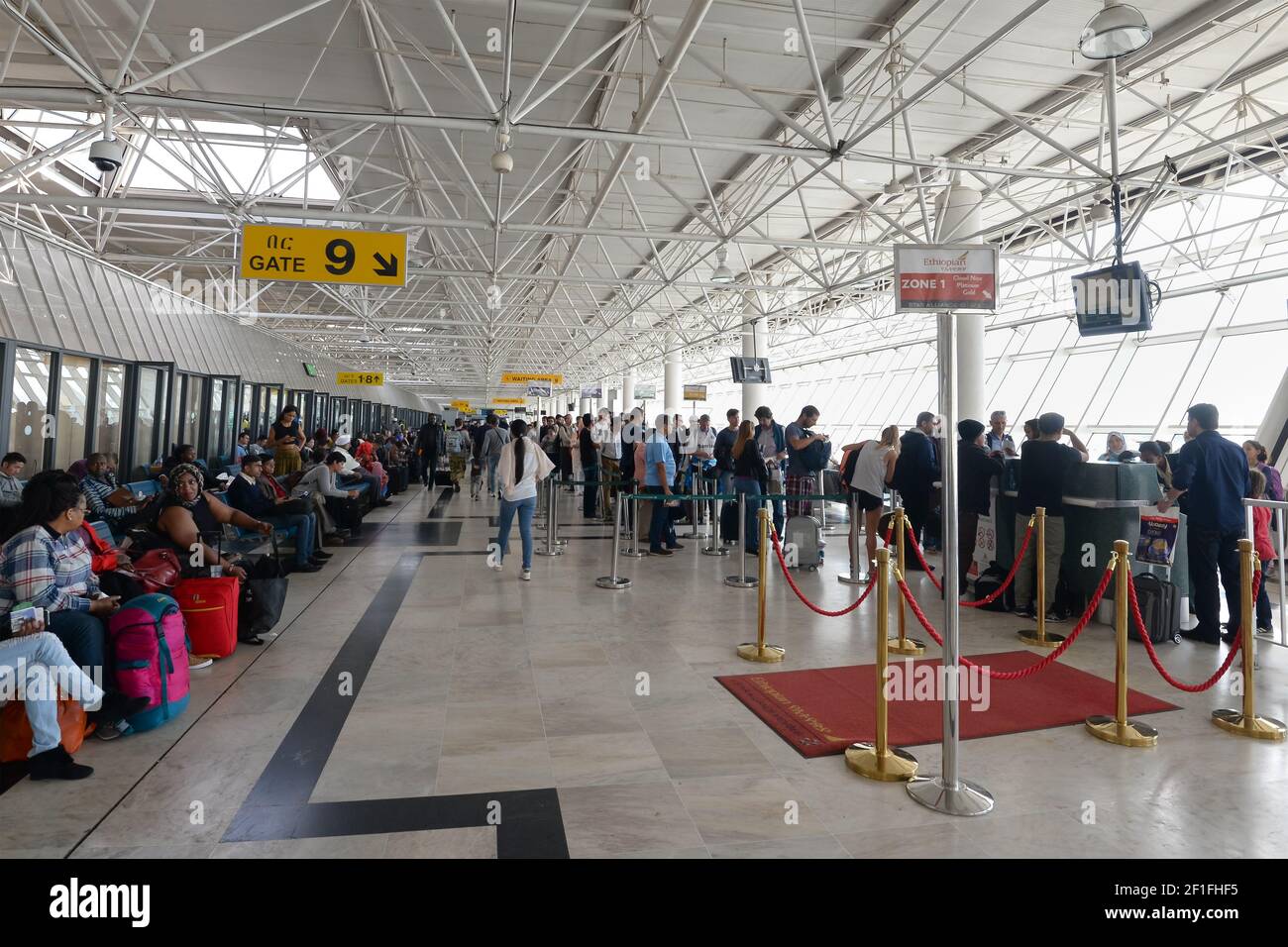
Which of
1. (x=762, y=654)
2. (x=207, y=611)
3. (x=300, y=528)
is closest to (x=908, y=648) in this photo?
(x=762, y=654)

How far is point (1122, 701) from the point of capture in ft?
13.8

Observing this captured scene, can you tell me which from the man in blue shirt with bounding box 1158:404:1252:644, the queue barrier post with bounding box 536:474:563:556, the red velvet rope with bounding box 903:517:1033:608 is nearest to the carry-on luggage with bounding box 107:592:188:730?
the red velvet rope with bounding box 903:517:1033:608

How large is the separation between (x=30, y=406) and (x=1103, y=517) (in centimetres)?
1567

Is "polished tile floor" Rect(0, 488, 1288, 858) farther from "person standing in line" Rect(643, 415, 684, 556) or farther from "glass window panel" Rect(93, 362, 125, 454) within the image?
"glass window panel" Rect(93, 362, 125, 454)

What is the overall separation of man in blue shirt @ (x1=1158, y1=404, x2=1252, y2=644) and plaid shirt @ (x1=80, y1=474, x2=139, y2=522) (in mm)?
10974

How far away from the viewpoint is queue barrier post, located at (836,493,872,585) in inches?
339

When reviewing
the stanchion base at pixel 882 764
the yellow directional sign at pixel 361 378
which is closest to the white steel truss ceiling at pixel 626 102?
the stanchion base at pixel 882 764

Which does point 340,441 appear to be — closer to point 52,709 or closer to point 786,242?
point 786,242

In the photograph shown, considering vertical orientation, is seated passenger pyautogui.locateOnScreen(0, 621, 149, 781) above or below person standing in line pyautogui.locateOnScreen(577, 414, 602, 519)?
below

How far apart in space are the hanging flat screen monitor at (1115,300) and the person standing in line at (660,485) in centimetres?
655

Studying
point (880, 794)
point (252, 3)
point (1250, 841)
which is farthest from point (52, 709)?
point (252, 3)

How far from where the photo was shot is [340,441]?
49.9 ft

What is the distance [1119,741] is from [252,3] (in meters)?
12.7

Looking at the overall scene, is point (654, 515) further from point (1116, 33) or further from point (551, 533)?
point (1116, 33)
